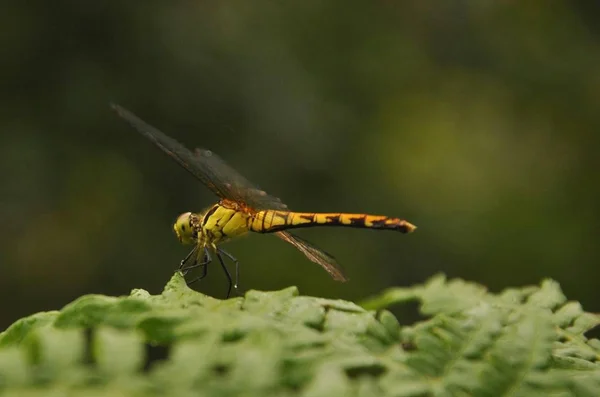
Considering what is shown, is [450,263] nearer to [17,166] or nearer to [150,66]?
[150,66]

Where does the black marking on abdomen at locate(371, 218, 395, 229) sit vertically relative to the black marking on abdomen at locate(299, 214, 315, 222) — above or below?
above

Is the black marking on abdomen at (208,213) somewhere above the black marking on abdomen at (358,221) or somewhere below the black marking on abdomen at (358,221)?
below

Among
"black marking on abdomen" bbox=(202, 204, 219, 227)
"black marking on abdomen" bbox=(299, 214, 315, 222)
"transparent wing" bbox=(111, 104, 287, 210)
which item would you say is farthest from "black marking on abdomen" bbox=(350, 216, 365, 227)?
"black marking on abdomen" bbox=(202, 204, 219, 227)

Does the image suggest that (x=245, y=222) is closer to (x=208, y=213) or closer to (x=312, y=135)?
(x=208, y=213)

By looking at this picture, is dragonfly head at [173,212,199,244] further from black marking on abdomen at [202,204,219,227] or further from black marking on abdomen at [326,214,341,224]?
black marking on abdomen at [326,214,341,224]

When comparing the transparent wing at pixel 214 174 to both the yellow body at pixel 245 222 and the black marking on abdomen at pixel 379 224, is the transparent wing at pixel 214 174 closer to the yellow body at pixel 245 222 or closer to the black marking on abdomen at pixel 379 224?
the yellow body at pixel 245 222

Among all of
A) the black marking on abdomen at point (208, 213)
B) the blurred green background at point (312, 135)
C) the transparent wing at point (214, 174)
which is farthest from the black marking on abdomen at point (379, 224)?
the blurred green background at point (312, 135)

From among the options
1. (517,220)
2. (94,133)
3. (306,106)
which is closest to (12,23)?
(94,133)
